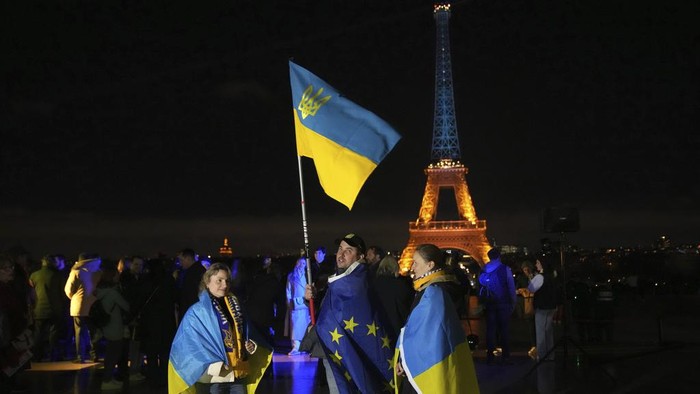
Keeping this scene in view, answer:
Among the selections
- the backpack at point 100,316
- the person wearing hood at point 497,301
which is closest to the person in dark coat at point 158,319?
the backpack at point 100,316

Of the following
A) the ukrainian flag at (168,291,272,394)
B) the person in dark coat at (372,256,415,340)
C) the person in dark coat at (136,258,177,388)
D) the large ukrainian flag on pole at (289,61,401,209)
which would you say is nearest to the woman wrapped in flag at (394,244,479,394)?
the ukrainian flag at (168,291,272,394)

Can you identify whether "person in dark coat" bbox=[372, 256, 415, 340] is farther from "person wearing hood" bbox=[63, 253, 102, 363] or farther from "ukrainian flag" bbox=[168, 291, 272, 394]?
"person wearing hood" bbox=[63, 253, 102, 363]

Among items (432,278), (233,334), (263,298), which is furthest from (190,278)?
(432,278)

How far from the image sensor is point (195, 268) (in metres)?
10.1

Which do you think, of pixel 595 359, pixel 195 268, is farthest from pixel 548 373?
pixel 195 268

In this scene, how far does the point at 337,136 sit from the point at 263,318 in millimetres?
4522

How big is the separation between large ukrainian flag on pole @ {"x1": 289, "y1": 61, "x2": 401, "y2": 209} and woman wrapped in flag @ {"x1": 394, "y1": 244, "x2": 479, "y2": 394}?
166 cm

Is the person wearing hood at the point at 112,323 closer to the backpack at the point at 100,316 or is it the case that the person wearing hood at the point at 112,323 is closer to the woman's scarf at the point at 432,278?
the backpack at the point at 100,316

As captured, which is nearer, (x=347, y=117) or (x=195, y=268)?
(x=347, y=117)

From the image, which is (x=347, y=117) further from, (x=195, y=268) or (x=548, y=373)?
(x=548, y=373)

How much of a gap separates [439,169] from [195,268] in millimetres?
65319

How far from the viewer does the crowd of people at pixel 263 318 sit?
5680 mm

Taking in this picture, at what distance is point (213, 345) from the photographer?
5.86 m

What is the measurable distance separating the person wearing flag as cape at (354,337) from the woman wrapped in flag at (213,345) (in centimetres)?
77
